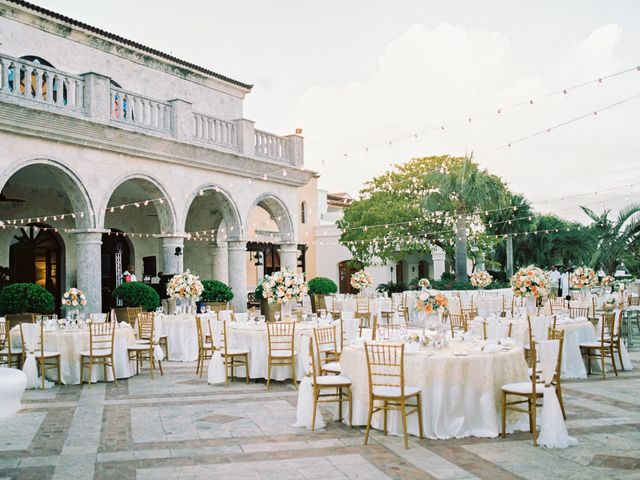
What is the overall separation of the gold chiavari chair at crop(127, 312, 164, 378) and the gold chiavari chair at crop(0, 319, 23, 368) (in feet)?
6.36

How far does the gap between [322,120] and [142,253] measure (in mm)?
8367

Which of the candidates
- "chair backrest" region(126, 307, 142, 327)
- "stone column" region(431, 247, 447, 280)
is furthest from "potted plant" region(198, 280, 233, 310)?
"stone column" region(431, 247, 447, 280)

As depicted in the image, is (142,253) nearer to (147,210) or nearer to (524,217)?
(147,210)

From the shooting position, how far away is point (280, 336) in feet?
33.9

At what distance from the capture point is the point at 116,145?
15250 millimetres

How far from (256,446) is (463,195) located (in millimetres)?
17059

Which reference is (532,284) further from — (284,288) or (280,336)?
(280,336)

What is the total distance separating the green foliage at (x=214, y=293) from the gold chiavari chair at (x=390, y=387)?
35.7ft

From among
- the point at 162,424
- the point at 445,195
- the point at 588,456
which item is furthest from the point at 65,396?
the point at 445,195

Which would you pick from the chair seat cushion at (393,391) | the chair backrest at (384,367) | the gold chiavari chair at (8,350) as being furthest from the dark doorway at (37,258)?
the chair seat cushion at (393,391)

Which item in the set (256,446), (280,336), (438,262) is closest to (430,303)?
(256,446)

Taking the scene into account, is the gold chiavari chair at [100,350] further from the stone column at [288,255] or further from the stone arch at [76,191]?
the stone column at [288,255]

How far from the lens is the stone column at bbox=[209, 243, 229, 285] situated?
24.0 m

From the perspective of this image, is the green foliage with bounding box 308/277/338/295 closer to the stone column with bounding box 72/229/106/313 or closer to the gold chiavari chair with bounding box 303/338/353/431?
the stone column with bounding box 72/229/106/313
